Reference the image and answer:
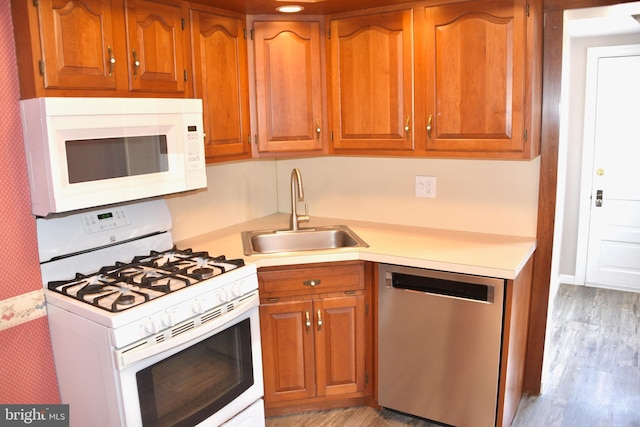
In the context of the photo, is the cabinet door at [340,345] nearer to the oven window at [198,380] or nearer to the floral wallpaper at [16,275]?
the oven window at [198,380]

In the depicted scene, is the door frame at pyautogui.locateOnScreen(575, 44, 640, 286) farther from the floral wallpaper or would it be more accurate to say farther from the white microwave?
the floral wallpaper

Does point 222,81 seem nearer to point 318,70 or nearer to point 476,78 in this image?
point 318,70

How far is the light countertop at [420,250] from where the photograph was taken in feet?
7.49

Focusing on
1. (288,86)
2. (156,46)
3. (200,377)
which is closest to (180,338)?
(200,377)

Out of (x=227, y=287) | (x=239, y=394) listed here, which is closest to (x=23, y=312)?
(x=227, y=287)

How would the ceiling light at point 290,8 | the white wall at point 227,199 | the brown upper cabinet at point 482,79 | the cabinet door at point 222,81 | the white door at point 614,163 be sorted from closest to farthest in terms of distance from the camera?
the brown upper cabinet at point 482,79 → the cabinet door at point 222,81 → the ceiling light at point 290,8 → the white wall at point 227,199 → the white door at point 614,163

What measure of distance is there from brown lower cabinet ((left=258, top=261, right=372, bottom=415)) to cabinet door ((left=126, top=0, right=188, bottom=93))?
3.08ft

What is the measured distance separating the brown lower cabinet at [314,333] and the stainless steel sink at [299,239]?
39 cm

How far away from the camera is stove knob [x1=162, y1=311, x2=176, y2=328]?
1847mm

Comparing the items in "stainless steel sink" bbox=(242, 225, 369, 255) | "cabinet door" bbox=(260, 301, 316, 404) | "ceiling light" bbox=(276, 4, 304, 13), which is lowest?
"cabinet door" bbox=(260, 301, 316, 404)

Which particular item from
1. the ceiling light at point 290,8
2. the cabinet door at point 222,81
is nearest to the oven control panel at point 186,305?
the cabinet door at point 222,81

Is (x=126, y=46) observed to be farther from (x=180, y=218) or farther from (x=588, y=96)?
(x=588, y=96)

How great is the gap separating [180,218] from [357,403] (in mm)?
1329

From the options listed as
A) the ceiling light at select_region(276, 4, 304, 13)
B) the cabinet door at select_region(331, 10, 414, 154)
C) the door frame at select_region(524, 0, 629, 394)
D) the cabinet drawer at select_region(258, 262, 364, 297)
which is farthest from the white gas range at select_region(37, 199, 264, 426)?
the door frame at select_region(524, 0, 629, 394)
